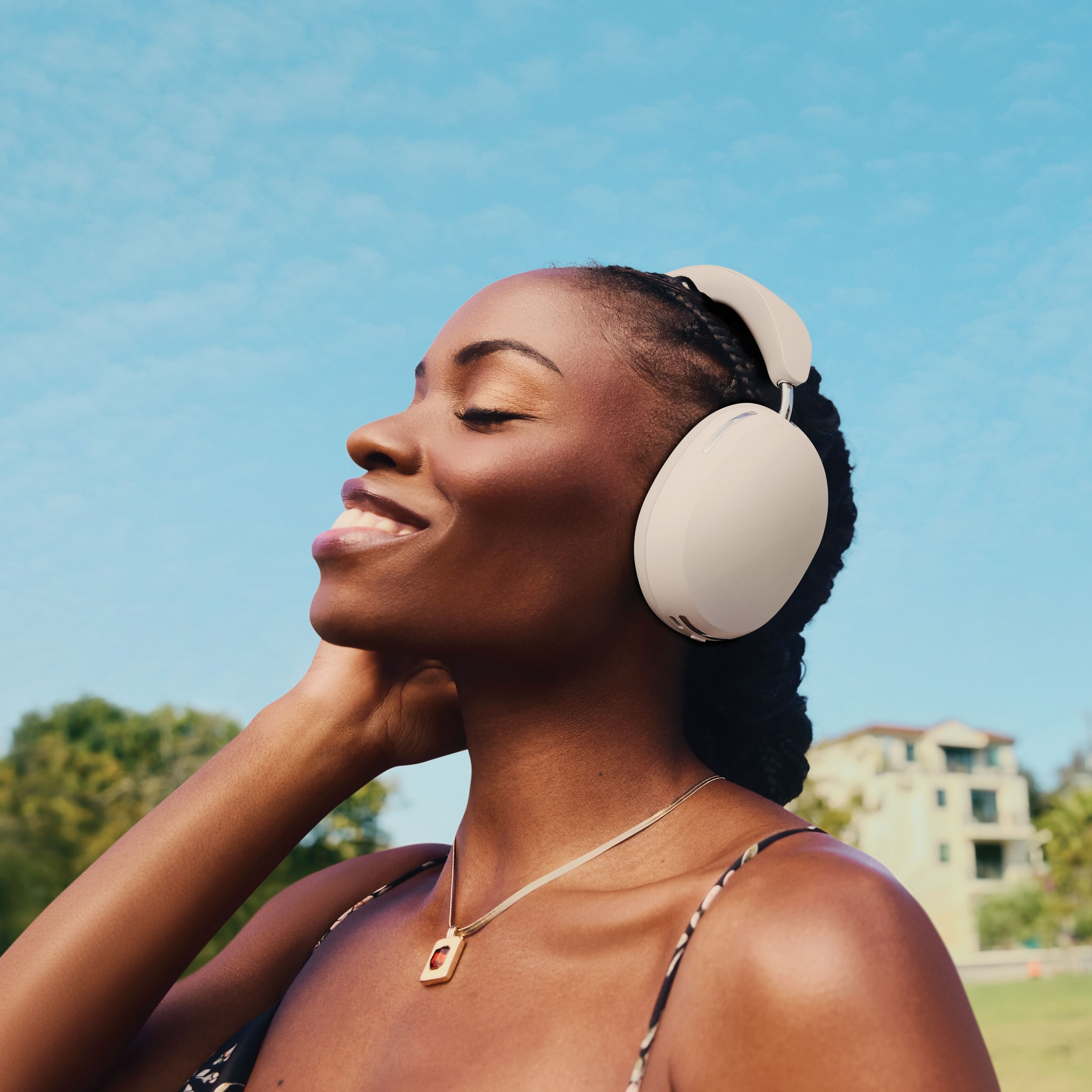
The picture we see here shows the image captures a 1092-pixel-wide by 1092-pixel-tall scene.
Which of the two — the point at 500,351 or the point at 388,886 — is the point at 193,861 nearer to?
the point at 388,886

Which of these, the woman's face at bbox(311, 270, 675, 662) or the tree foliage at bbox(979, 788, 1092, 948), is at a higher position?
the woman's face at bbox(311, 270, 675, 662)

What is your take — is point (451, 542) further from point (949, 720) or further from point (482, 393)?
point (949, 720)

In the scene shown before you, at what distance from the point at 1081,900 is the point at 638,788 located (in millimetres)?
39882

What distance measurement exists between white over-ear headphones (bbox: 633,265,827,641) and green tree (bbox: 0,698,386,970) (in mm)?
13783

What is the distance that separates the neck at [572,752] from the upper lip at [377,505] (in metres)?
0.29

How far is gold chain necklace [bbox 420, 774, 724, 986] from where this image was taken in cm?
196

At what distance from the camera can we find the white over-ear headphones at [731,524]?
6.29 feet

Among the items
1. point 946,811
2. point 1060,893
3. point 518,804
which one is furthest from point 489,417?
point 946,811

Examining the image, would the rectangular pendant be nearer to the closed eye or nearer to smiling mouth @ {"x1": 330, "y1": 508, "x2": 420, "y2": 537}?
smiling mouth @ {"x1": 330, "y1": 508, "x2": 420, "y2": 537}

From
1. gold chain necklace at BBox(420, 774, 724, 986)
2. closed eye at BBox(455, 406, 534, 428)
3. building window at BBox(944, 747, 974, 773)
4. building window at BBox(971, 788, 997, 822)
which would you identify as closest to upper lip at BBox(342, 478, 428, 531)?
closed eye at BBox(455, 406, 534, 428)

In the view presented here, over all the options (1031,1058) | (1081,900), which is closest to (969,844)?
(1081,900)

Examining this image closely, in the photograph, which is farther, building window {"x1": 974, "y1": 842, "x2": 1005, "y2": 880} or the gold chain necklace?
building window {"x1": 974, "y1": 842, "x2": 1005, "y2": 880}

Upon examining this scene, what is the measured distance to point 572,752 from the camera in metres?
2.05

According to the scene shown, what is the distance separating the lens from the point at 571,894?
1945 mm
